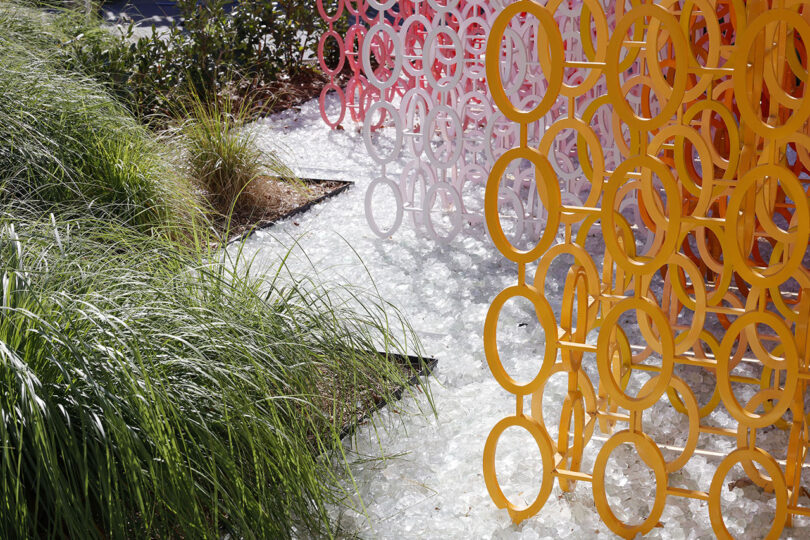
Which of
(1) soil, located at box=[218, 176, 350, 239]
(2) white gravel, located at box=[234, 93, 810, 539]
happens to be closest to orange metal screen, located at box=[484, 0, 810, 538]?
(2) white gravel, located at box=[234, 93, 810, 539]

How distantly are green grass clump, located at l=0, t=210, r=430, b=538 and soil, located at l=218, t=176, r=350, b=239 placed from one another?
94.0 inches

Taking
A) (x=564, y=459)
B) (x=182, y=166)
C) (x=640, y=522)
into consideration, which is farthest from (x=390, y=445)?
(x=182, y=166)

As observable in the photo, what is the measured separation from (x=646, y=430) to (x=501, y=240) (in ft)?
3.42

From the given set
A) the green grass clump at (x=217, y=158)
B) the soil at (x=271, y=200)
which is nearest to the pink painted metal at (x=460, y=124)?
the soil at (x=271, y=200)

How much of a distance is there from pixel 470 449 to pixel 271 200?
2.83m

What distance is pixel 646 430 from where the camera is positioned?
274 centimetres

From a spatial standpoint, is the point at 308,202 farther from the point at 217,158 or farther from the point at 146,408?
the point at 146,408

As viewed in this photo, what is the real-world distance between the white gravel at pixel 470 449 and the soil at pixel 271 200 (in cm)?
84

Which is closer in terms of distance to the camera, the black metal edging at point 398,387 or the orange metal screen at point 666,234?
the orange metal screen at point 666,234

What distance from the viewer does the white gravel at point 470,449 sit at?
7.55ft

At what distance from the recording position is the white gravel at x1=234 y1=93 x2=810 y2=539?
90.7 inches

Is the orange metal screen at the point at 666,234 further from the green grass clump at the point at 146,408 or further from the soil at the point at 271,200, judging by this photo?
the soil at the point at 271,200

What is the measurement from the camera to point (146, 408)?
183cm

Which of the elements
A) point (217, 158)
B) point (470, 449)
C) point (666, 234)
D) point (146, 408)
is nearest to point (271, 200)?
point (217, 158)
